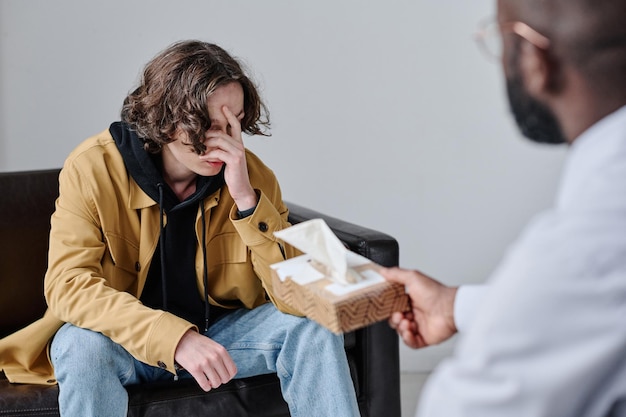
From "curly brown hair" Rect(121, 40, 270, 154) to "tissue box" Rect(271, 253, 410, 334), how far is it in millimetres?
538

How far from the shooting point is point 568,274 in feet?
2.74

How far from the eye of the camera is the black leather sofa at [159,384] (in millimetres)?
1748

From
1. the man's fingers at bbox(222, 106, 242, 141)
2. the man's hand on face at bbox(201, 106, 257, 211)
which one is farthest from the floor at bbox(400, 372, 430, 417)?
the man's fingers at bbox(222, 106, 242, 141)

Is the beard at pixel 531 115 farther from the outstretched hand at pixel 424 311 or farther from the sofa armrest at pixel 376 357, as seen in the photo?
the sofa armrest at pixel 376 357

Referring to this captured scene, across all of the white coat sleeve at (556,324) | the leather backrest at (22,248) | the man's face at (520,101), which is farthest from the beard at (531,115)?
the leather backrest at (22,248)

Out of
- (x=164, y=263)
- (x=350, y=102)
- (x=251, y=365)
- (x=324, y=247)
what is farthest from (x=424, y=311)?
(x=350, y=102)

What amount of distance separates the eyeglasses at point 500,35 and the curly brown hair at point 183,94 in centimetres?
80

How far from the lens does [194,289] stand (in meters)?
1.88

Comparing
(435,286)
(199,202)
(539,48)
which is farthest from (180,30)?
(539,48)

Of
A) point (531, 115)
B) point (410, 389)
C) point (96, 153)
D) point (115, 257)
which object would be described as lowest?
point (410, 389)

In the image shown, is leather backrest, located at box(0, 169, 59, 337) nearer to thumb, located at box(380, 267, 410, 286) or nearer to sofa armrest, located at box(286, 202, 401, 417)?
sofa armrest, located at box(286, 202, 401, 417)

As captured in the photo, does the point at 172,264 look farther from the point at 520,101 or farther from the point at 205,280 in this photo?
the point at 520,101

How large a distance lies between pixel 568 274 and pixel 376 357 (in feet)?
3.68

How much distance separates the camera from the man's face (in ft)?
3.24
